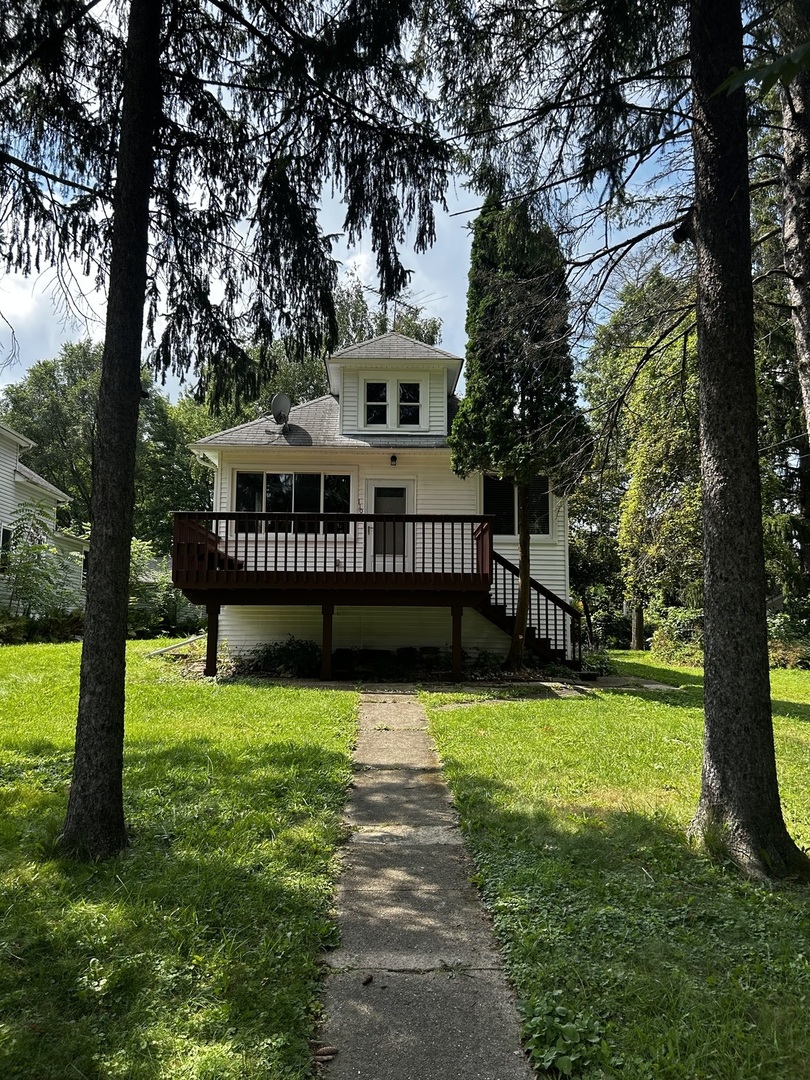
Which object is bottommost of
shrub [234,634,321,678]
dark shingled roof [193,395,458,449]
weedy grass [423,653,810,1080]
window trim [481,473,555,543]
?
weedy grass [423,653,810,1080]

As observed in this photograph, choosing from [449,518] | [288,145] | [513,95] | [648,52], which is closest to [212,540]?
[449,518]

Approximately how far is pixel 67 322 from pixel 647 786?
235 inches

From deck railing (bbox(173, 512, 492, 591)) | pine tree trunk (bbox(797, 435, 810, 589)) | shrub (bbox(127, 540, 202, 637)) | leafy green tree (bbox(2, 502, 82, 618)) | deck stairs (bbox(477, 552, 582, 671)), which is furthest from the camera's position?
shrub (bbox(127, 540, 202, 637))

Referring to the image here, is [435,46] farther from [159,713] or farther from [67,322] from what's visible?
[159,713]

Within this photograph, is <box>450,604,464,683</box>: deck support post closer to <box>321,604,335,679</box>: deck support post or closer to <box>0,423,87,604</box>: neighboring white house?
<box>321,604,335,679</box>: deck support post

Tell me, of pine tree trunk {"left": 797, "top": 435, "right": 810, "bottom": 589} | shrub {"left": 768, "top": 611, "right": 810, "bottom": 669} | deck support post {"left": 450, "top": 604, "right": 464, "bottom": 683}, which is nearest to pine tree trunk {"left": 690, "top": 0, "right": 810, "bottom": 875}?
deck support post {"left": 450, "top": 604, "right": 464, "bottom": 683}

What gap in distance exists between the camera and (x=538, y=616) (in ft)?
43.8

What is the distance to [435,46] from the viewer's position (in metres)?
5.23

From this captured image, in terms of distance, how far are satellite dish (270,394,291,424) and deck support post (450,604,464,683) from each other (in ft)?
18.2

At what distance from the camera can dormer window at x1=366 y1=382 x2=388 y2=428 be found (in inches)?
565

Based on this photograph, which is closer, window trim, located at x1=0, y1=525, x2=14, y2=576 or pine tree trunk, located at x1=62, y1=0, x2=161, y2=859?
pine tree trunk, located at x1=62, y1=0, x2=161, y2=859

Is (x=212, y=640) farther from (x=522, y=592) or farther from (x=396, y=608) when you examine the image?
(x=522, y=592)

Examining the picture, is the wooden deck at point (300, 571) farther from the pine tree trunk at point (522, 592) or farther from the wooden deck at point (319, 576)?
the pine tree trunk at point (522, 592)

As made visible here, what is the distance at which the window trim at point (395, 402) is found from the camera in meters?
14.2
